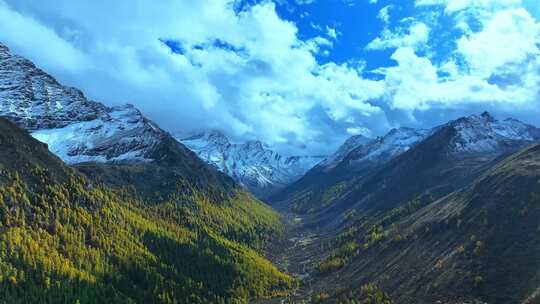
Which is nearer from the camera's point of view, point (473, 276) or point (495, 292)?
point (495, 292)

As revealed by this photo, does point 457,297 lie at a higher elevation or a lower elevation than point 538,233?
lower

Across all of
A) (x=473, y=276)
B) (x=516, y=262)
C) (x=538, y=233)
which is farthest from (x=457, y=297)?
(x=538, y=233)

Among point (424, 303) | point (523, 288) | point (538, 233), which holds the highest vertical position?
point (538, 233)

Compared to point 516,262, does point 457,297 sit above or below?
below

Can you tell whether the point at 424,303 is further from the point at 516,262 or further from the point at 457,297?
the point at 516,262

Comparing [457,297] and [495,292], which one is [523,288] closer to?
[495,292]

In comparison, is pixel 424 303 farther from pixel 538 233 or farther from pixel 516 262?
pixel 538 233

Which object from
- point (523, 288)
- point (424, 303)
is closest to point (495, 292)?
point (523, 288)

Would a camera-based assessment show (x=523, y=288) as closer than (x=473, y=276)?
Yes
